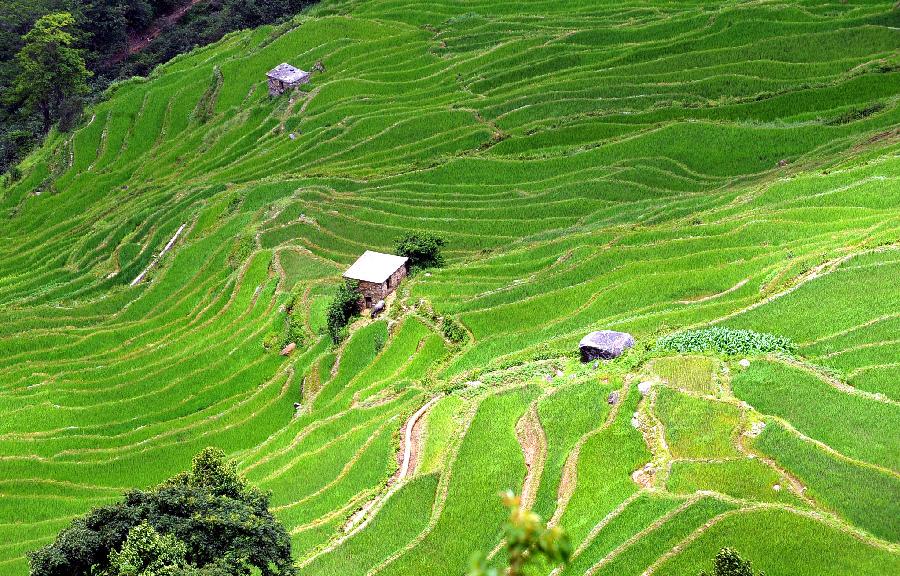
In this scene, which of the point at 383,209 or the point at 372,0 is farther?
the point at 372,0

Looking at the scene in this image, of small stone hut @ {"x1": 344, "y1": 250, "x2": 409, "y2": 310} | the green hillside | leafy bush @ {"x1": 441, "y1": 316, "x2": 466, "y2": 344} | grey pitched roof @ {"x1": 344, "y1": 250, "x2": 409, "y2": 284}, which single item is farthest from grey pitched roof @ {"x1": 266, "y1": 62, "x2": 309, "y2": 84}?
leafy bush @ {"x1": 441, "y1": 316, "x2": 466, "y2": 344}

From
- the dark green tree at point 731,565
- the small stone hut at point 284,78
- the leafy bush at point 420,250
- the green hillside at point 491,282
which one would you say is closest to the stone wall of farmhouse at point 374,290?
the green hillside at point 491,282

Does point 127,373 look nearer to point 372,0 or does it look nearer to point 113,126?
point 113,126

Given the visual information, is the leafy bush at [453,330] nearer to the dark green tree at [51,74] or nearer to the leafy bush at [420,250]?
the leafy bush at [420,250]

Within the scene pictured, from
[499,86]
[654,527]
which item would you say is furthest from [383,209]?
[654,527]

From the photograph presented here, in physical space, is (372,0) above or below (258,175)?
above

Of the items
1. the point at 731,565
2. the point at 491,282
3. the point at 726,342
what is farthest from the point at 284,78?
the point at 731,565
